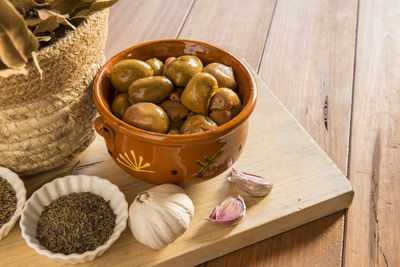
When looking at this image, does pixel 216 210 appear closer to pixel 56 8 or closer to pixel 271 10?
pixel 56 8

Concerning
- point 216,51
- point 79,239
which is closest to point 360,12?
point 216,51

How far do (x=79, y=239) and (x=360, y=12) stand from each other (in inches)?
33.9

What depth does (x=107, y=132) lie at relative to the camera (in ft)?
1.88

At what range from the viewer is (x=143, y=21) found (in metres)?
0.99

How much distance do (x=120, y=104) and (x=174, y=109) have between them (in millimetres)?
73

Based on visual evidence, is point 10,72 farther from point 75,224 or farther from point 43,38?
point 75,224

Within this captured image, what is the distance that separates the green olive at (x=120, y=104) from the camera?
0.59 meters

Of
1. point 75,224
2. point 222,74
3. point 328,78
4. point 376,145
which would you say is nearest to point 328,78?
point 328,78

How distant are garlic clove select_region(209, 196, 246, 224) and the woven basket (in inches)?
8.8

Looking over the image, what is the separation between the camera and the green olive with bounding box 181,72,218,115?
570 mm

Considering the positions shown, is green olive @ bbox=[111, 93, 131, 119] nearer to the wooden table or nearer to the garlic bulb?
the garlic bulb

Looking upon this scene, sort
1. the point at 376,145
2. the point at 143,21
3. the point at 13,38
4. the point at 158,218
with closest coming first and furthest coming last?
1. the point at 13,38
2. the point at 158,218
3. the point at 376,145
4. the point at 143,21

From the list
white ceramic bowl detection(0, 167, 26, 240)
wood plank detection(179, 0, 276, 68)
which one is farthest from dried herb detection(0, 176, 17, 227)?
wood plank detection(179, 0, 276, 68)

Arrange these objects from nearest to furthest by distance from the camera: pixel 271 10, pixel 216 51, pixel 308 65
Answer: pixel 216 51, pixel 308 65, pixel 271 10
